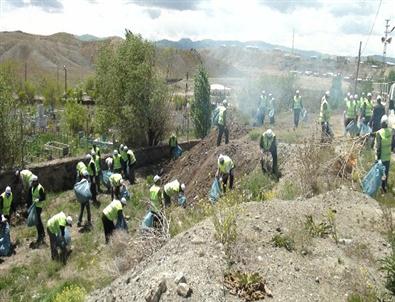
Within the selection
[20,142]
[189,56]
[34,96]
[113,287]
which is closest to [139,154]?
[20,142]

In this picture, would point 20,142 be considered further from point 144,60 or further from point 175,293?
point 175,293

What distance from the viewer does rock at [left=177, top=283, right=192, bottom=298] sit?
19.2 feet

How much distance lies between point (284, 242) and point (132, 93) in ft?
52.1

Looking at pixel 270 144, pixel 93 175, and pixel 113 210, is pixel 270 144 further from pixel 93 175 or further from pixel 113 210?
pixel 93 175

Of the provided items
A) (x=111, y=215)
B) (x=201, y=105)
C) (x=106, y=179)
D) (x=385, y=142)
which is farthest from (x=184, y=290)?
(x=201, y=105)

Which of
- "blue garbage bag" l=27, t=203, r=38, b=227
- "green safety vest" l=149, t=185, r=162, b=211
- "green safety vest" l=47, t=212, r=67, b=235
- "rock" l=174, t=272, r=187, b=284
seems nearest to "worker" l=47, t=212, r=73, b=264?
"green safety vest" l=47, t=212, r=67, b=235

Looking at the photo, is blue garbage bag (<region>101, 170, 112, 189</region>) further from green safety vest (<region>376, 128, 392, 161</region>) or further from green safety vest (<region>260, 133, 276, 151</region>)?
green safety vest (<region>376, 128, 392, 161</region>)

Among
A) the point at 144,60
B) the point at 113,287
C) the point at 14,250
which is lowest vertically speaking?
the point at 14,250

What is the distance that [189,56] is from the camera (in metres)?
82.4

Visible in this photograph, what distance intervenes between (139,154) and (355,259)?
15.0 meters

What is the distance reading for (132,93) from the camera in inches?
872

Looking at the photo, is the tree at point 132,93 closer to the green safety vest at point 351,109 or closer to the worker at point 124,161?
the worker at point 124,161

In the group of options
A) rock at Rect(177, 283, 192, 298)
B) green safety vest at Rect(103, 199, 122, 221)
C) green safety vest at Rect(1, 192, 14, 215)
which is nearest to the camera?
rock at Rect(177, 283, 192, 298)

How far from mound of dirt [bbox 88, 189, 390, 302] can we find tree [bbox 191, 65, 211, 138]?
1529 centimetres
